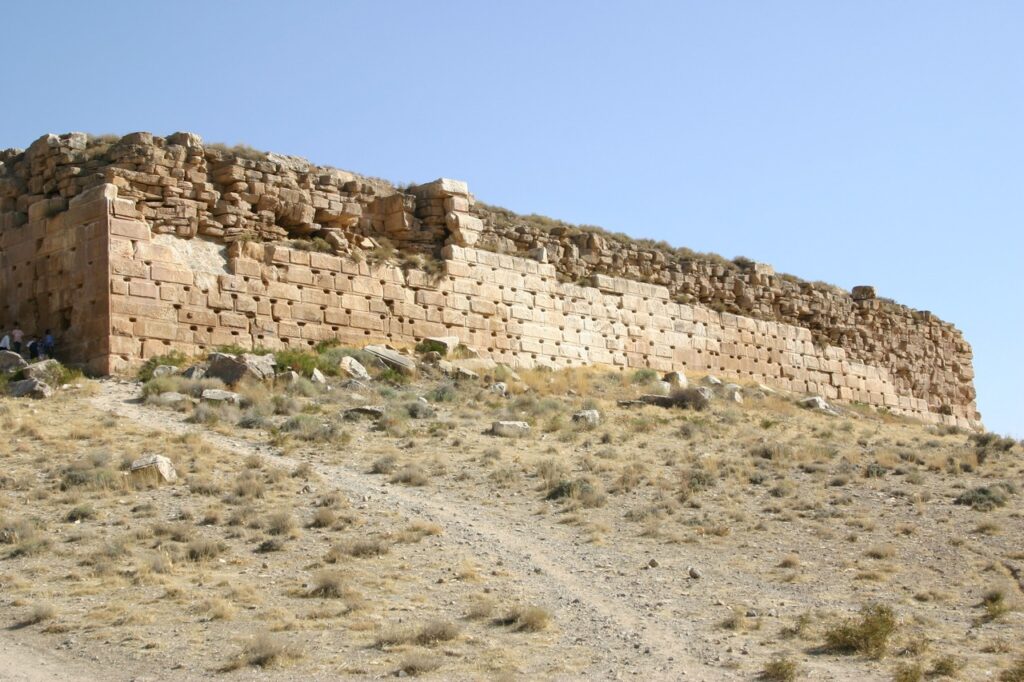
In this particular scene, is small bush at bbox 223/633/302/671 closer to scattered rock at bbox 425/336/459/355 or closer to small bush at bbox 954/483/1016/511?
small bush at bbox 954/483/1016/511

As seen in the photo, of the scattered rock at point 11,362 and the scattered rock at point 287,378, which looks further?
the scattered rock at point 287,378

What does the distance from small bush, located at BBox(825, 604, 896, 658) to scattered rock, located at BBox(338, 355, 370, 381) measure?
418 inches

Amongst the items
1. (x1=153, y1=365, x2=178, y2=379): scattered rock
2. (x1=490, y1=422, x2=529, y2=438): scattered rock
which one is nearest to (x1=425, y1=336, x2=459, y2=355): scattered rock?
(x1=153, y1=365, x2=178, y2=379): scattered rock

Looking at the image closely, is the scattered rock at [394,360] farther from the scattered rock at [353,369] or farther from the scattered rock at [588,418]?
the scattered rock at [588,418]

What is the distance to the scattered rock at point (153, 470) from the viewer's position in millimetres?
13008

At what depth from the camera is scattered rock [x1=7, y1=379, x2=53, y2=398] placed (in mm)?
16641

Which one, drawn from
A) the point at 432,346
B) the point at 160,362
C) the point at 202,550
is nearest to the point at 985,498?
the point at 202,550

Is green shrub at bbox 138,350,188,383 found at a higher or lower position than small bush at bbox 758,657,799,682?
higher

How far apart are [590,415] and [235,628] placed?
903 centimetres

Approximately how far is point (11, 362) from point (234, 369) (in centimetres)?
292

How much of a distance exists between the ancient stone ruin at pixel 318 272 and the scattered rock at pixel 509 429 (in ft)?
15.9

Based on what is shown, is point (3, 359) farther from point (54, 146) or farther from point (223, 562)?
point (223, 562)

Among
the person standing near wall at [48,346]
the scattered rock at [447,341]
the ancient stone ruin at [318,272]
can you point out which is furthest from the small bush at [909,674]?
the person standing near wall at [48,346]

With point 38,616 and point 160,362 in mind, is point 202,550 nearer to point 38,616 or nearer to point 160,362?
point 38,616
